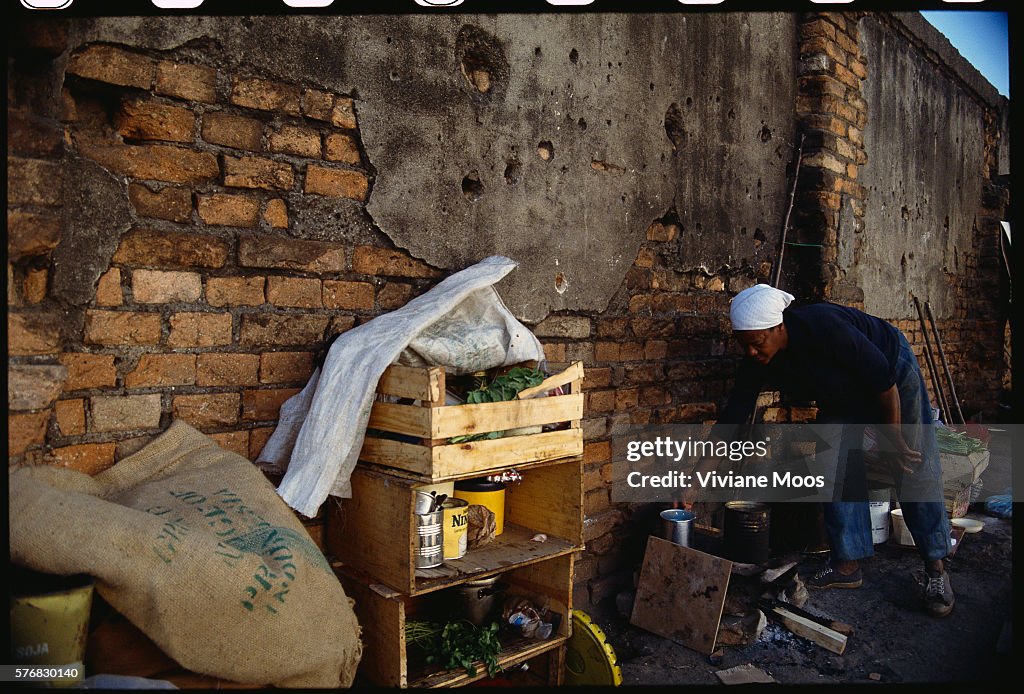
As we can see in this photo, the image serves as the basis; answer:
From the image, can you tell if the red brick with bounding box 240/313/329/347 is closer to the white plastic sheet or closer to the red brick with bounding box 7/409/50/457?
the white plastic sheet

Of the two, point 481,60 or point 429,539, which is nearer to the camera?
point 429,539

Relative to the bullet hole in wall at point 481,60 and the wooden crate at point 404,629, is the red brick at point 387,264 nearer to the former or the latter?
the bullet hole in wall at point 481,60

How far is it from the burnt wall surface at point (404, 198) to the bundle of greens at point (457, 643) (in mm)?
793

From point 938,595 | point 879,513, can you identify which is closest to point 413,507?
point 938,595

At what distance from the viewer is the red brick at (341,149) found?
2488mm

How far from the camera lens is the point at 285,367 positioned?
7.98ft

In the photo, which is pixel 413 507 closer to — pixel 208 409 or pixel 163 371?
pixel 208 409

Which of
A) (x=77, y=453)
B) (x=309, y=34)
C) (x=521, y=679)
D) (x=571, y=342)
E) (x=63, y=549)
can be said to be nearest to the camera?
(x=63, y=549)

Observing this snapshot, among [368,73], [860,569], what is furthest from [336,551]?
[860,569]

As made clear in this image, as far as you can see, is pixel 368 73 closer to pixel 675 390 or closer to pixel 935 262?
pixel 675 390

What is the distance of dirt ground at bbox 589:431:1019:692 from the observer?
2.93 m

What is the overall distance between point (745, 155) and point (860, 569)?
7.27 ft

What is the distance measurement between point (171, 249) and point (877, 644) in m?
3.06

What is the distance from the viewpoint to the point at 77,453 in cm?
205
